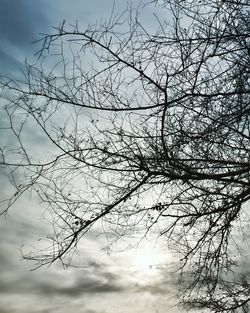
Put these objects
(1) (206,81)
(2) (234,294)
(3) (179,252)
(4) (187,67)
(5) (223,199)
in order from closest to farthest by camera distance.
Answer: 1. (4) (187,67)
2. (1) (206,81)
3. (5) (223,199)
4. (3) (179,252)
5. (2) (234,294)

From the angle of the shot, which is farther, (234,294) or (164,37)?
(234,294)

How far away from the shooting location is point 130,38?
14.2 feet

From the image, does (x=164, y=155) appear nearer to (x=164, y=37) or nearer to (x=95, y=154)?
(x=95, y=154)

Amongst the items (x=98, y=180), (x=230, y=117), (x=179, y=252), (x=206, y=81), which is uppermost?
(x=206, y=81)

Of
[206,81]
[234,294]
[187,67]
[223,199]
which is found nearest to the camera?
[187,67]

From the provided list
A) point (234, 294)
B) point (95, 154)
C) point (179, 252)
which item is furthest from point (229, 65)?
point (234, 294)

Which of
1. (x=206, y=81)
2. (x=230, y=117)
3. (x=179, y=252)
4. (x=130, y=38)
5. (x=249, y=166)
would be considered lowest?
(x=179, y=252)

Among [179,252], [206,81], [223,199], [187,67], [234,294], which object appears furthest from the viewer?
[234,294]

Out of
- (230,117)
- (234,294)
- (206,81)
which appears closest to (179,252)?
(234,294)

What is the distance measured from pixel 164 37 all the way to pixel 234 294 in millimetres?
3852

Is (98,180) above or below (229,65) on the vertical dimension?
below

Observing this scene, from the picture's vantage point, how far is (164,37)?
174 inches

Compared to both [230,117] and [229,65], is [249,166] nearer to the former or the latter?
[230,117]

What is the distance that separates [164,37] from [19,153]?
6.63ft
